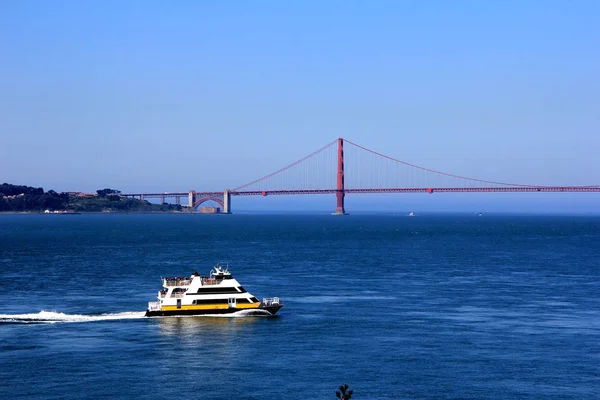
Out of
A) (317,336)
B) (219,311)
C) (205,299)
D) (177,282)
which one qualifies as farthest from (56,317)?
(317,336)

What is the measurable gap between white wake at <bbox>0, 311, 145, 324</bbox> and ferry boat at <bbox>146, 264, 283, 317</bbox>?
202 centimetres

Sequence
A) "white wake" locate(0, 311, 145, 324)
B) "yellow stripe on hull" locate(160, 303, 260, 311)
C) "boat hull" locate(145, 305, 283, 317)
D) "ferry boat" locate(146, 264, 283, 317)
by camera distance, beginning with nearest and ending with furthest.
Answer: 1. "white wake" locate(0, 311, 145, 324)
2. "boat hull" locate(145, 305, 283, 317)
3. "yellow stripe on hull" locate(160, 303, 260, 311)
4. "ferry boat" locate(146, 264, 283, 317)

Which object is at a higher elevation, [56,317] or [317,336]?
[56,317]

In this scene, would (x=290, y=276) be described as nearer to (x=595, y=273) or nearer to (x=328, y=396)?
(x=595, y=273)

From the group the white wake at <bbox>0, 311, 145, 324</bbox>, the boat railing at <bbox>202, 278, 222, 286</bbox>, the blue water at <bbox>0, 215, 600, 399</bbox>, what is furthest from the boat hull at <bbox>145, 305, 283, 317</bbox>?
the boat railing at <bbox>202, 278, 222, 286</bbox>

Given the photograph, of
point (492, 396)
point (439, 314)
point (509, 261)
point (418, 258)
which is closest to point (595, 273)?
point (509, 261)

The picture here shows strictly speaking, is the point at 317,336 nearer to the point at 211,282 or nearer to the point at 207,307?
the point at 207,307

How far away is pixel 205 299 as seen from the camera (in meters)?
64.9

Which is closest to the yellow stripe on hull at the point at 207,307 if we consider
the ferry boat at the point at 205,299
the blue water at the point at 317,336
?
the ferry boat at the point at 205,299

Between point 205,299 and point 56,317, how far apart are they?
428 inches

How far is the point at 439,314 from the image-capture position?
6581cm

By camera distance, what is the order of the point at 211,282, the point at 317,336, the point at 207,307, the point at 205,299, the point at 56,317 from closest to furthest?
the point at 317,336 < the point at 56,317 < the point at 207,307 < the point at 205,299 < the point at 211,282

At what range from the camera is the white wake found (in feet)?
202

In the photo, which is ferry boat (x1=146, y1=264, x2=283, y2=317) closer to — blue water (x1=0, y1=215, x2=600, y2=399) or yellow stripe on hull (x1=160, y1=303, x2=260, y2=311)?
yellow stripe on hull (x1=160, y1=303, x2=260, y2=311)
